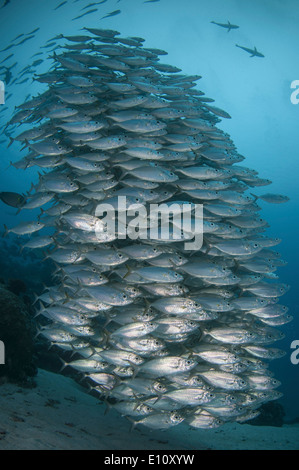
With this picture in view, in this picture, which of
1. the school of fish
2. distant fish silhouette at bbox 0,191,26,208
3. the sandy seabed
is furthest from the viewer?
distant fish silhouette at bbox 0,191,26,208

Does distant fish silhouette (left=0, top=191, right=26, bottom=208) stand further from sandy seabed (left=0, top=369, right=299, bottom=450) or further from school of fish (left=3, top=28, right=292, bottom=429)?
sandy seabed (left=0, top=369, right=299, bottom=450)

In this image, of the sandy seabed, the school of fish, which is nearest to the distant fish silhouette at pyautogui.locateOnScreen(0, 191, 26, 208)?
the school of fish

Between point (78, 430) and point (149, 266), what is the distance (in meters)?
3.28

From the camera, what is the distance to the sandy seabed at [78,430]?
14.0 ft

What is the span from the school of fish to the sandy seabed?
2.58 feet

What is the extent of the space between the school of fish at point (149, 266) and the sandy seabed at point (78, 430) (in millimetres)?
787

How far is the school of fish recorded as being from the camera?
4.55m

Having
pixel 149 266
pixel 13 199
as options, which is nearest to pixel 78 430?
pixel 149 266

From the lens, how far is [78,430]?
506 cm

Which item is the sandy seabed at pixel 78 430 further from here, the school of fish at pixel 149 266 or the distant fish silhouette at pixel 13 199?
the distant fish silhouette at pixel 13 199

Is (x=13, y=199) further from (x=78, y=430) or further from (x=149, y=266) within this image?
(x=78, y=430)

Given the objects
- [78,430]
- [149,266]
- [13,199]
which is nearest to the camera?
[149,266]

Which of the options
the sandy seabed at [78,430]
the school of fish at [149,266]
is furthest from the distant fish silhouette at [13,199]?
the sandy seabed at [78,430]
